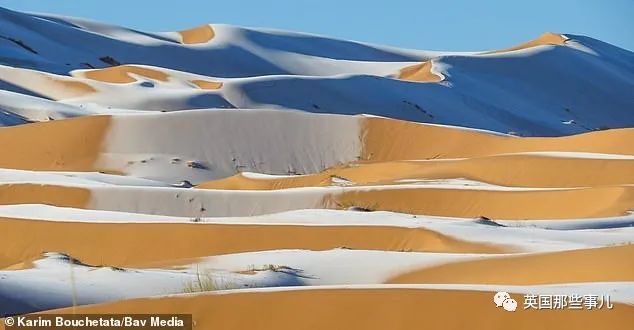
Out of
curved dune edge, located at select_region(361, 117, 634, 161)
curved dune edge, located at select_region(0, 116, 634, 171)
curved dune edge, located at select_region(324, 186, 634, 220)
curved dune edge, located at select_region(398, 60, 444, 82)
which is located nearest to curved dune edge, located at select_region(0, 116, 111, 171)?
curved dune edge, located at select_region(0, 116, 634, 171)

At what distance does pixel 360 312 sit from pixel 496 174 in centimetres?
1884

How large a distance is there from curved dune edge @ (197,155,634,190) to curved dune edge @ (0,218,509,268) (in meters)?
8.59

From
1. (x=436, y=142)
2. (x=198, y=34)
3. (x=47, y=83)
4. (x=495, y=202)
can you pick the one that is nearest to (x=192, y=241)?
(x=495, y=202)

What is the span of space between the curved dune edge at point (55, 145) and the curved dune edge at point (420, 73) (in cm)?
3045

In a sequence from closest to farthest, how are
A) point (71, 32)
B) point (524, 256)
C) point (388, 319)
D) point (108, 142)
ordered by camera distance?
point (388, 319) < point (524, 256) < point (108, 142) < point (71, 32)

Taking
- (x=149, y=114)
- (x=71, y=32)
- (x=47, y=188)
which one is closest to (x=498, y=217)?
(x=47, y=188)

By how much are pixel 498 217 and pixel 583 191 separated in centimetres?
169

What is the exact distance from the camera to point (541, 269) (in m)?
11.3

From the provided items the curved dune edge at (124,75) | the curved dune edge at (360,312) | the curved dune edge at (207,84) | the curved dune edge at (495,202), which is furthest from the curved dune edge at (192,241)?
the curved dune edge at (124,75)

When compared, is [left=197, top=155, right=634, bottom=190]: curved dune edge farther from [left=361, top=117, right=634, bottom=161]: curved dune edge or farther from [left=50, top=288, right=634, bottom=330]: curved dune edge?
[left=50, top=288, right=634, bottom=330]: curved dune edge

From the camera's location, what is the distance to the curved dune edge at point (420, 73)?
2454 inches

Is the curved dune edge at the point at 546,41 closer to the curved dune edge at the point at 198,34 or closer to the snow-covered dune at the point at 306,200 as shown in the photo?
the snow-covered dune at the point at 306,200

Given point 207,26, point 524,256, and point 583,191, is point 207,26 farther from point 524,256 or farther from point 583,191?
point 524,256

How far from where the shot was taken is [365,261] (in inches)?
Answer: 495
